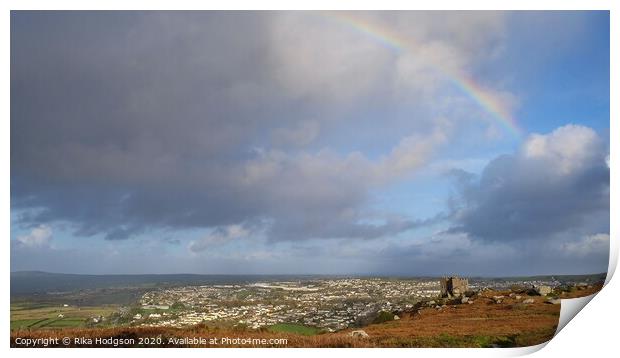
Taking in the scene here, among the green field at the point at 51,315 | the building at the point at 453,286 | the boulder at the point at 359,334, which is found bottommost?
the boulder at the point at 359,334

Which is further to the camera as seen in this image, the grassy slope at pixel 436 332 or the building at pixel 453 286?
the building at pixel 453 286

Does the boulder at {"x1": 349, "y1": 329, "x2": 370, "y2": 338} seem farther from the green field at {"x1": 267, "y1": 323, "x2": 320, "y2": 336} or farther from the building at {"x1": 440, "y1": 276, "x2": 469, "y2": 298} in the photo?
the building at {"x1": 440, "y1": 276, "x2": 469, "y2": 298}

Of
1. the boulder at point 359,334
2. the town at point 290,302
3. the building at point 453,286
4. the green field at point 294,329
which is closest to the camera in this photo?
the boulder at point 359,334

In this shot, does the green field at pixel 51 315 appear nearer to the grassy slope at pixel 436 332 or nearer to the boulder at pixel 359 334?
the grassy slope at pixel 436 332

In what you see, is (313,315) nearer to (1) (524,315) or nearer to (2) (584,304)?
(1) (524,315)

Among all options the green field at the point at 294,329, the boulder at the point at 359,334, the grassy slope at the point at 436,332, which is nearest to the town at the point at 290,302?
the green field at the point at 294,329

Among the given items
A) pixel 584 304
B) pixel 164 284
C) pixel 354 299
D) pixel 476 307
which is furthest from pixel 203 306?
pixel 584 304

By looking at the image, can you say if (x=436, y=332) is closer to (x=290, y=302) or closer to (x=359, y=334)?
(x=359, y=334)
